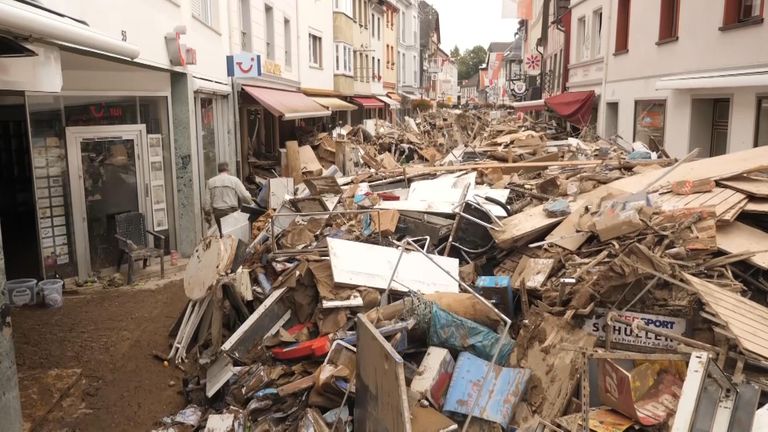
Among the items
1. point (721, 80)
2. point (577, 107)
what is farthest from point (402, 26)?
point (721, 80)

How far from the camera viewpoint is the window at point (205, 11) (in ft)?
38.5

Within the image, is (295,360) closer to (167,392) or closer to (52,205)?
(167,392)

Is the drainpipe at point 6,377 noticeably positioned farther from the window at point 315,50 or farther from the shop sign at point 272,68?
the window at point 315,50

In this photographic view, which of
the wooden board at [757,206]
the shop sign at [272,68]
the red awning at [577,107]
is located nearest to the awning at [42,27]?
the wooden board at [757,206]

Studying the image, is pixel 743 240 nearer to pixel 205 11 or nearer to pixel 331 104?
pixel 205 11

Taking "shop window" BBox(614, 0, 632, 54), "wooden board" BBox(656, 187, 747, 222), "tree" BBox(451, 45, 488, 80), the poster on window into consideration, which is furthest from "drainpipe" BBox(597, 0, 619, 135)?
"tree" BBox(451, 45, 488, 80)

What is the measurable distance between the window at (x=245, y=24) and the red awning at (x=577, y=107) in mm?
Answer: 10644

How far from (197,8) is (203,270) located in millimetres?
7122

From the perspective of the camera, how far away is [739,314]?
4609 mm

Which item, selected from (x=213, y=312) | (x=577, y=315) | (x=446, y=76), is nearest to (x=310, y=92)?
(x=213, y=312)

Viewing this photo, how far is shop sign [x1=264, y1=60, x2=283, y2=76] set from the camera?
17256mm

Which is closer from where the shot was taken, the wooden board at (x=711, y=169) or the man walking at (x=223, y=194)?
the wooden board at (x=711, y=169)

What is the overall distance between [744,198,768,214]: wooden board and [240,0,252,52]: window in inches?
490

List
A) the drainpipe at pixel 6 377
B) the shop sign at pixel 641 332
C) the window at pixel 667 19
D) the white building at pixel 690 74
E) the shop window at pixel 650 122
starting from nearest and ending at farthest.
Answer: the drainpipe at pixel 6 377
the shop sign at pixel 641 332
the white building at pixel 690 74
the window at pixel 667 19
the shop window at pixel 650 122
